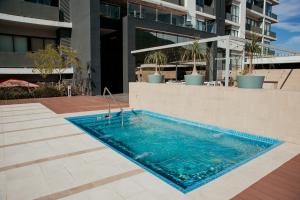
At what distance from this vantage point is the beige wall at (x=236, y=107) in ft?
20.5

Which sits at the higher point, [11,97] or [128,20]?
[128,20]

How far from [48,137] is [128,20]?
1308 centimetres

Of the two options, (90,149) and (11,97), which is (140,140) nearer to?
(90,149)

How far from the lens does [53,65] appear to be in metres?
16.4

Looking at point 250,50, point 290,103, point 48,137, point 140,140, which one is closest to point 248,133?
point 290,103

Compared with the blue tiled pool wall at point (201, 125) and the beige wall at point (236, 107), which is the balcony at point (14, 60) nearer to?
the blue tiled pool wall at point (201, 125)

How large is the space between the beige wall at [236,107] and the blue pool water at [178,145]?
313mm

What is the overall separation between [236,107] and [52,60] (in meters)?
13.9

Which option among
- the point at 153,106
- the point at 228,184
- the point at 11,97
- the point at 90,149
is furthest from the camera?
the point at 11,97

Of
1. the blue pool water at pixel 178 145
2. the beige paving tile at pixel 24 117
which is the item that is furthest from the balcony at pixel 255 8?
the beige paving tile at pixel 24 117

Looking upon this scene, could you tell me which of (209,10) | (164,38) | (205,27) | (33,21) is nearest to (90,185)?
(33,21)

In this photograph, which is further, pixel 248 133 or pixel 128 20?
pixel 128 20

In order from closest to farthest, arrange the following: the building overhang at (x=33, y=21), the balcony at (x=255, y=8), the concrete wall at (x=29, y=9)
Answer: the building overhang at (x=33, y=21) < the concrete wall at (x=29, y=9) < the balcony at (x=255, y=8)

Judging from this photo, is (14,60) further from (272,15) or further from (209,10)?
(272,15)
